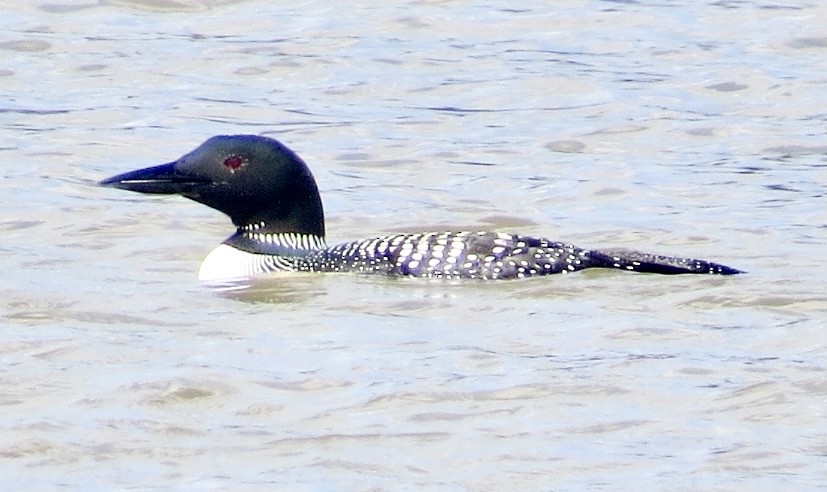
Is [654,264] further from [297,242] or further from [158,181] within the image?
[158,181]

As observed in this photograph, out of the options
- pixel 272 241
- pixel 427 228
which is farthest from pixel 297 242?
pixel 427 228

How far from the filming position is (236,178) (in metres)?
8.55

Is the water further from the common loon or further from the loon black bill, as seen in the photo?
the loon black bill

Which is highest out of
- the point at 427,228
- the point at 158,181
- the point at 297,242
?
the point at 158,181

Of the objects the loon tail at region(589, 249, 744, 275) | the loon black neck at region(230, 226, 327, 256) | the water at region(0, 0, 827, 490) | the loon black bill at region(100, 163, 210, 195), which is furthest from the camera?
the loon black neck at region(230, 226, 327, 256)

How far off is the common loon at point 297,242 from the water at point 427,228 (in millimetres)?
83

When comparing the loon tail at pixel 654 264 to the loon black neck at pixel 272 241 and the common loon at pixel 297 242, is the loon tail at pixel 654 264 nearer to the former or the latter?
the common loon at pixel 297 242

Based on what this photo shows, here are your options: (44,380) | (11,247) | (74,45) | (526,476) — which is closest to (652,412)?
(526,476)

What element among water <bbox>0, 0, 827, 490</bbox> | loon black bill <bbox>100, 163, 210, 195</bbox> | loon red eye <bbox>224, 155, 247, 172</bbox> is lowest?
water <bbox>0, 0, 827, 490</bbox>

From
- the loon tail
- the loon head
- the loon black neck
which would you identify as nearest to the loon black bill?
the loon head

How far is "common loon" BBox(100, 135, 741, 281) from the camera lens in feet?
26.8

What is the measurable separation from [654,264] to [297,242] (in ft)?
4.70

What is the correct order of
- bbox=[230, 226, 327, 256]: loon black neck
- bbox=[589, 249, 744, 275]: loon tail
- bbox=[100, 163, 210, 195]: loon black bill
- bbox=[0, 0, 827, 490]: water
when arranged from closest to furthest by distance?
bbox=[0, 0, 827, 490]: water, bbox=[589, 249, 744, 275]: loon tail, bbox=[100, 163, 210, 195]: loon black bill, bbox=[230, 226, 327, 256]: loon black neck

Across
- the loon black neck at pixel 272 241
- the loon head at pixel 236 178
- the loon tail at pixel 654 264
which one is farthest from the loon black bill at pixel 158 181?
Answer: the loon tail at pixel 654 264
